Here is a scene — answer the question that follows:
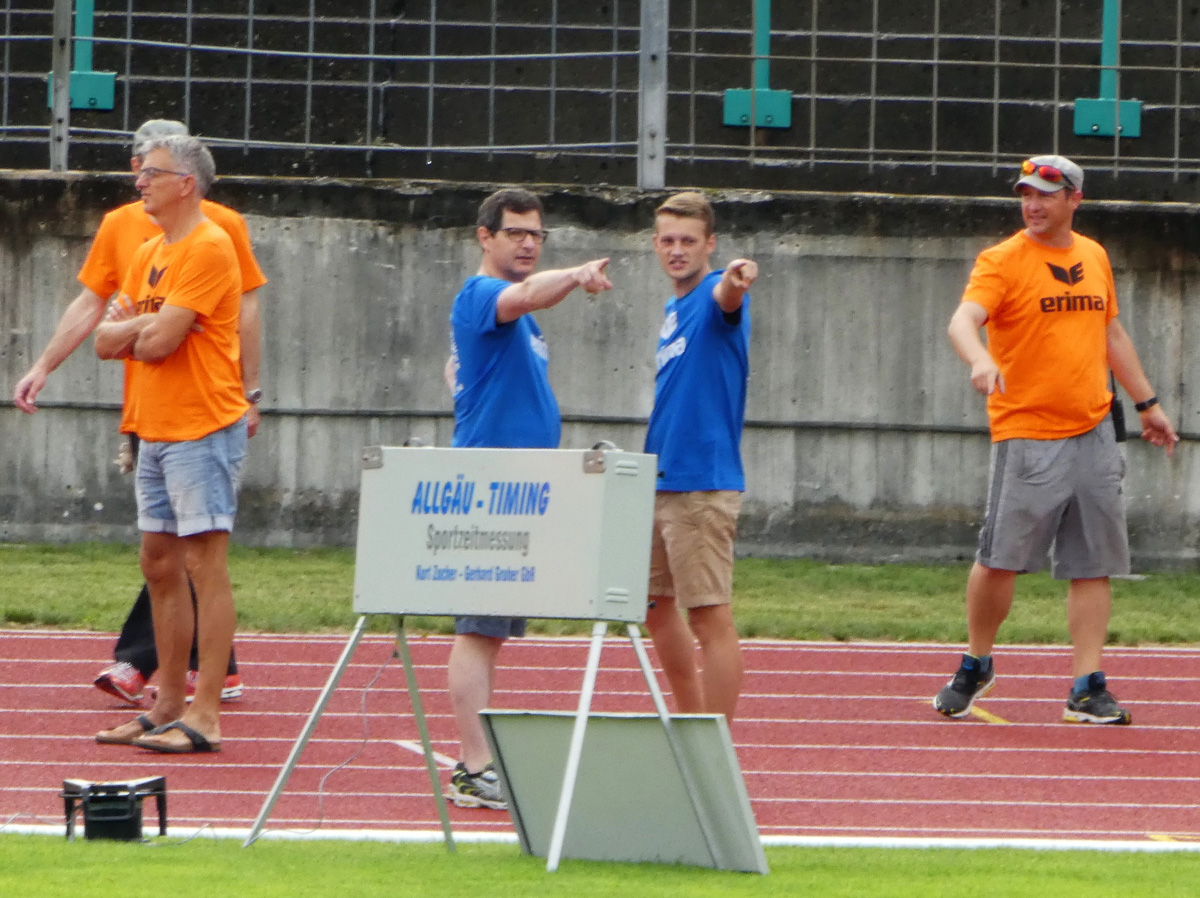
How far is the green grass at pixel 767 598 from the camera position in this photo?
9.54 meters

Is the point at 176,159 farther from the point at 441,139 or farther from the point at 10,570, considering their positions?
the point at 441,139

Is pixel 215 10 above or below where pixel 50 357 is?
above

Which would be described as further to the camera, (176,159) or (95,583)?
(95,583)

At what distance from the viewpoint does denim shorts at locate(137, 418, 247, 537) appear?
21.3 ft

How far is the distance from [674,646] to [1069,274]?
2.34 m

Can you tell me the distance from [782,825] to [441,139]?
869cm

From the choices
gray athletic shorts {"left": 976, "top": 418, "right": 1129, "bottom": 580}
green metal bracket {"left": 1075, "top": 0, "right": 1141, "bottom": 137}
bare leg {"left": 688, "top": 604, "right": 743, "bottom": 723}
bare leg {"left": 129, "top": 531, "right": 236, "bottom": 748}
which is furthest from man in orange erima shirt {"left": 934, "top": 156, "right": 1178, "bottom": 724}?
green metal bracket {"left": 1075, "top": 0, "right": 1141, "bottom": 137}

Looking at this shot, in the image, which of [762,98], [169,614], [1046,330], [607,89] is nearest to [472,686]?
[169,614]

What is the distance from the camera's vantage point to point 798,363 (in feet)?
41.0

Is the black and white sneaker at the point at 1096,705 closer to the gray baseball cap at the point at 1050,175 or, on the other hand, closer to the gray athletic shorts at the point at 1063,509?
the gray athletic shorts at the point at 1063,509

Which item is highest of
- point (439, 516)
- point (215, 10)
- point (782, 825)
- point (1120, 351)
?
point (215, 10)

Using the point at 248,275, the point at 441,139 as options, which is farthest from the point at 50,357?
the point at 441,139

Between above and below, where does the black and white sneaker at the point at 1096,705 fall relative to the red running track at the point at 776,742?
above

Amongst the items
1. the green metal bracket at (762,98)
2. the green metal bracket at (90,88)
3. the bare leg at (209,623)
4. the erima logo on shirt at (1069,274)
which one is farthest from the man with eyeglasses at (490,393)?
the green metal bracket at (90,88)
